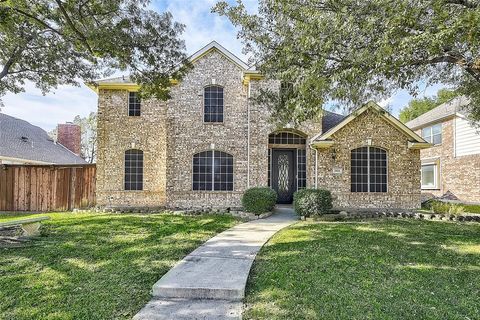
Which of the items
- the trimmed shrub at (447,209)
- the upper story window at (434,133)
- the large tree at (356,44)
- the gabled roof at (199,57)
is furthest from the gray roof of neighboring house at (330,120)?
the upper story window at (434,133)

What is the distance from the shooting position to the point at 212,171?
1363 centimetres

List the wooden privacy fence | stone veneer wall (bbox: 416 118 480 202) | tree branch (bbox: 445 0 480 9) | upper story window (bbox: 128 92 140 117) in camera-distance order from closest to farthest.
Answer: tree branch (bbox: 445 0 480 9) < the wooden privacy fence < upper story window (bbox: 128 92 140 117) < stone veneer wall (bbox: 416 118 480 202)

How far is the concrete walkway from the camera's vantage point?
3834 millimetres

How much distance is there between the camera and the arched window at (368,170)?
43.2 feet

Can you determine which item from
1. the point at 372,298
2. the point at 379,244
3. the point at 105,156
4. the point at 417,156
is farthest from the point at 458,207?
the point at 105,156

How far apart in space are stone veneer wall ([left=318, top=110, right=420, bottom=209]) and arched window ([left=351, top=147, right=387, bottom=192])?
9.1 inches

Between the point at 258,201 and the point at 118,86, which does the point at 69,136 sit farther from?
the point at 258,201

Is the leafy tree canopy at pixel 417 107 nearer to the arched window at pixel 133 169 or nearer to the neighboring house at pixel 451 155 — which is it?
the neighboring house at pixel 451 155

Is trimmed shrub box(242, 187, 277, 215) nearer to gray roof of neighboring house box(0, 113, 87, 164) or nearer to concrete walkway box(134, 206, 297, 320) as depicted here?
concrete walkway box(134, 206, 297, 320)

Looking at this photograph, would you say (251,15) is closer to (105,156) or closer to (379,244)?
(379,244)

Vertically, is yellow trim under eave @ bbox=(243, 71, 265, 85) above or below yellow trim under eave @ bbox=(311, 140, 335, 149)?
above

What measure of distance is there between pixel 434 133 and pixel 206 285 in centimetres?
2174

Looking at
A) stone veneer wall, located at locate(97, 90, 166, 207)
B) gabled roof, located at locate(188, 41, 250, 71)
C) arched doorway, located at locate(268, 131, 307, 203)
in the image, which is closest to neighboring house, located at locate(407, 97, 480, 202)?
arched doorway, located at locate(268, 131, 307, 203)

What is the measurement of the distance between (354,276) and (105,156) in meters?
13.1
